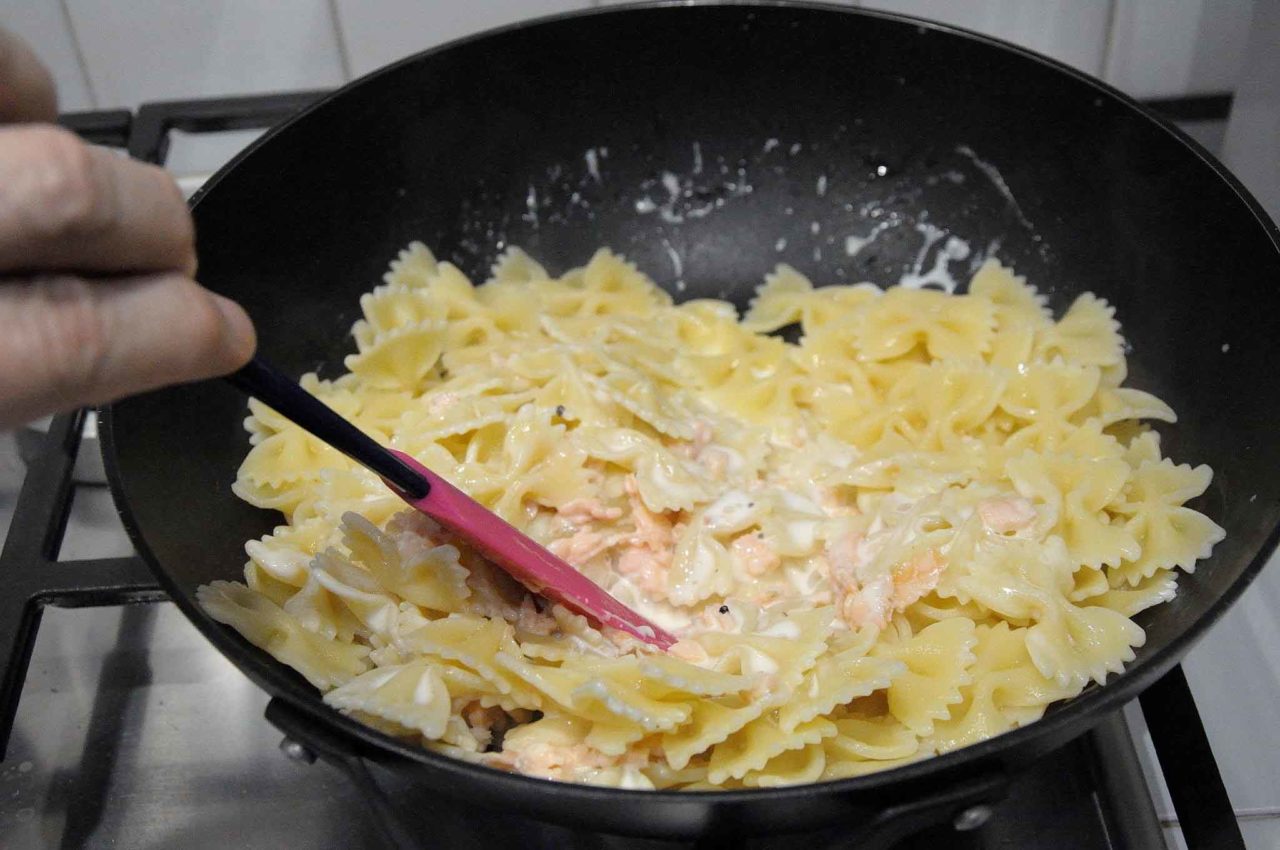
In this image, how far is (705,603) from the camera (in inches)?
68.0

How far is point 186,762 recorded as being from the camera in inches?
66.9

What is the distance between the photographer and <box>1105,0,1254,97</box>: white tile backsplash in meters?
2.12

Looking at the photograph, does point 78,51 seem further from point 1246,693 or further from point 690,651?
point 1246,693

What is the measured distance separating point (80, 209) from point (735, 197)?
1.51 metres

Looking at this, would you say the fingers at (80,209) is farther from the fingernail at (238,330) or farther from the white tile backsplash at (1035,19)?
the white tile backsplash at (1035,19)

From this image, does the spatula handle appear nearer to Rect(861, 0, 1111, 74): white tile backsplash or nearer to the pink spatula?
the pink spatula

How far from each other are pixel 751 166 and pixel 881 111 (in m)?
0.27

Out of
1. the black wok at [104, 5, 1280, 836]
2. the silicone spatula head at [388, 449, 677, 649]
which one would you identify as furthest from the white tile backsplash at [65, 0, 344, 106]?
the silicone spatula head at [388, 449, 677, 649]

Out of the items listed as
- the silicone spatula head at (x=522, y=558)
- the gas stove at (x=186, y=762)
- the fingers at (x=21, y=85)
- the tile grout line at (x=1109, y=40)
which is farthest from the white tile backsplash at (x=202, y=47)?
the tile grout line at (x=1109, y=40)


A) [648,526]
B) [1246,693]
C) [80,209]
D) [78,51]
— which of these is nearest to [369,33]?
[78,51]

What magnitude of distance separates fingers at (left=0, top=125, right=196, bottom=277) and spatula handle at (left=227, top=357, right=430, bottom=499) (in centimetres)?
16

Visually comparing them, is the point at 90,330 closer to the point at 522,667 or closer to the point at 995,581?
the point at 522,667

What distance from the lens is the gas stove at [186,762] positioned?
1512 millimetres

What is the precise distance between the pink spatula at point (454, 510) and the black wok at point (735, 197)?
0.36 metres
